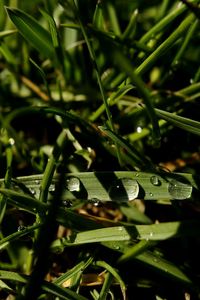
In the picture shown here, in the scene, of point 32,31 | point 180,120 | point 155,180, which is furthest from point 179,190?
point 32,31

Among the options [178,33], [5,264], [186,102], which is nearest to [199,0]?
[178,33]

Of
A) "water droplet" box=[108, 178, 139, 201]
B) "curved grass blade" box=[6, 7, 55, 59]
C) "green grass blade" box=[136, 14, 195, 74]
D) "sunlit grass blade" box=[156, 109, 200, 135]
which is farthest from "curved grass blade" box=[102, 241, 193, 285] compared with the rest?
"curved grass blade" box=[6, 7, 55, 59]

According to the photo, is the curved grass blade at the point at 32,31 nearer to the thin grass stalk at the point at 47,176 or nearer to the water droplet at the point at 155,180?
the thin grass stalk at the point at 47,176

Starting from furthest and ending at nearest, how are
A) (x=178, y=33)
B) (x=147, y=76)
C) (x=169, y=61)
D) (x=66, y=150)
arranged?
(x=147, y=76) < (x=169, y=61) < (x=66, y=150) < (x=178, y=33)

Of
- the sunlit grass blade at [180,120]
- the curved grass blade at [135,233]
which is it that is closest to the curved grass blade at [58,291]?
the curved grass blade at [135,233]

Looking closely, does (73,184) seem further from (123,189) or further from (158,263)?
(158,263)

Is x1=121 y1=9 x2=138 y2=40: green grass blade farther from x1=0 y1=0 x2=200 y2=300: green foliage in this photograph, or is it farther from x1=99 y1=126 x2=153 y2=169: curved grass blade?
x1=99 y1=126 x2=153 y2=169: curved grass blade

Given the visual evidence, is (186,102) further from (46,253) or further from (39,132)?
(46,253)
